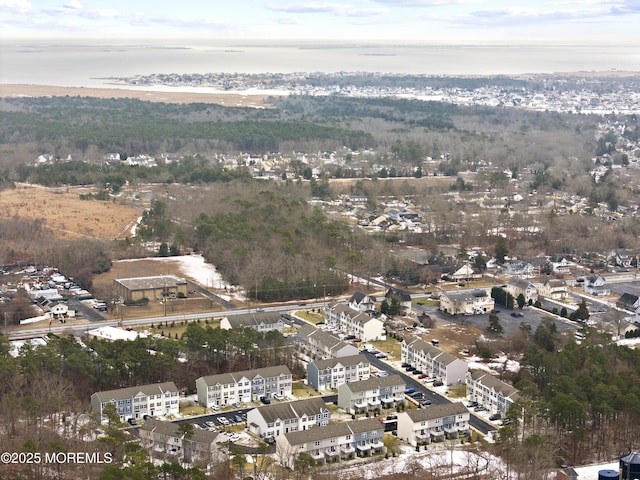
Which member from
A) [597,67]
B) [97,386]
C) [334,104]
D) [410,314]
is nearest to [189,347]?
[97,386]

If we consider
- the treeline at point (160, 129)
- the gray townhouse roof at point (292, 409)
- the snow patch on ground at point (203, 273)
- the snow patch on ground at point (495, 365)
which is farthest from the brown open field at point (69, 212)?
the gray townhouse roof at point (292, 409)

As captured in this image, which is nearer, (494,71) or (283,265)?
(283,265)

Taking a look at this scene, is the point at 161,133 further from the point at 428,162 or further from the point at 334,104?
the point at 334,104

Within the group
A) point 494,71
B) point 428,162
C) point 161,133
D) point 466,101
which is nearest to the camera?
point 428,162

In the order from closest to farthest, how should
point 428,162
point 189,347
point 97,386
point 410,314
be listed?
point 97,386, point 189,347, point 410,314, point 428,162

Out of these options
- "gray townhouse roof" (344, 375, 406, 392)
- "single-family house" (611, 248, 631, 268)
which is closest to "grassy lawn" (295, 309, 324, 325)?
"gray townhouse roof" (344, 375, 406, 392)

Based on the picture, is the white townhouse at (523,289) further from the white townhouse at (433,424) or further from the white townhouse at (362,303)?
the white townhouse at (433,424)

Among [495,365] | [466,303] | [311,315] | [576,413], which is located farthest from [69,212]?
[576,413]
